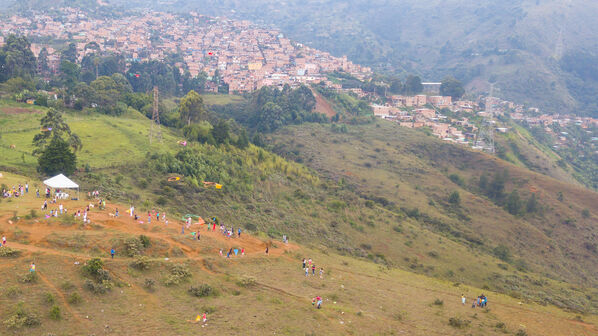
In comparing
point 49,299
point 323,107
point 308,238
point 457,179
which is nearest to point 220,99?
point 323,107

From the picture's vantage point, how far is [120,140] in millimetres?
47125

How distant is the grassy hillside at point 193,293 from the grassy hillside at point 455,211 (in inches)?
450

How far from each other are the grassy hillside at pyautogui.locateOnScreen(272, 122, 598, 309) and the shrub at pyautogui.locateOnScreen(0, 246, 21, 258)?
2982cm

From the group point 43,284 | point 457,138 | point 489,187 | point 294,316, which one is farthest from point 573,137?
point 43,284

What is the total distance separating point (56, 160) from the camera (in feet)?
112

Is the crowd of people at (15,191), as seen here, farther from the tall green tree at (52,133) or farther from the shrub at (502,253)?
the shrub at (502,253)

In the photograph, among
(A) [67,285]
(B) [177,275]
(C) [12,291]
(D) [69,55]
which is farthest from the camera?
(D) [69,55]

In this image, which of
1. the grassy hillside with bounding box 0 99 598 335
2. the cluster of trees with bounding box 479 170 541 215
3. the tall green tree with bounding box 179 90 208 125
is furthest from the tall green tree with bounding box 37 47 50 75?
the cluster of trees with bounding box 479 170 541 215

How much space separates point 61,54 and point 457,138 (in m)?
83.2

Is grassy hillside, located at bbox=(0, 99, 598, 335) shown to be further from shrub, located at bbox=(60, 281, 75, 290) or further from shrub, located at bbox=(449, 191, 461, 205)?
shrub, located at bbox=(449, 191, 461, 205)

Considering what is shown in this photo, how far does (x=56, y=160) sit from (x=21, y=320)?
20781 mm

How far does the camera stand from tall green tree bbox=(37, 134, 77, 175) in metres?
33.8

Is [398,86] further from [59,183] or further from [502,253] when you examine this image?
Answer: [59,183]

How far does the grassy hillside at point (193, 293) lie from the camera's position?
58.0ft
